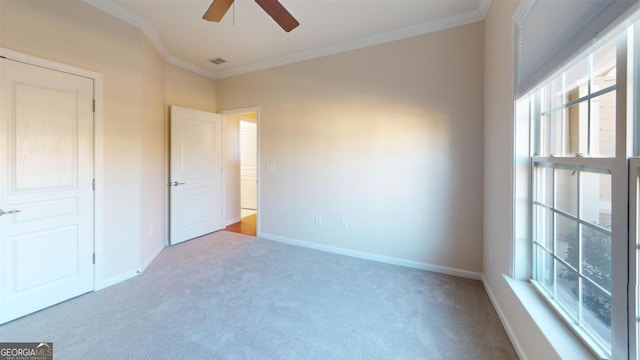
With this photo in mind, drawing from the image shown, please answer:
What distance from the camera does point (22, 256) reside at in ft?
7.11

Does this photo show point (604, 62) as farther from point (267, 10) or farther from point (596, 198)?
point (267, 10)

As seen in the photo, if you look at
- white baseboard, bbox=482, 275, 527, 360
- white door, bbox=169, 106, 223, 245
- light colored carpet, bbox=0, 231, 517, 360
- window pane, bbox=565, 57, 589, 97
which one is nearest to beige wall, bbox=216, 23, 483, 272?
white baseboard, bbox=482, 275, 527, 360

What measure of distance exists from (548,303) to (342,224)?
2.34 metres

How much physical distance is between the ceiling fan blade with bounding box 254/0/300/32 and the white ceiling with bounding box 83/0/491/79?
0.72 meters

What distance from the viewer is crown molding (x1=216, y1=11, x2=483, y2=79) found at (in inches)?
110

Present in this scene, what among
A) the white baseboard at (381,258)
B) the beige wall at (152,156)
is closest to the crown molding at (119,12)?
the beige wall at (152,156)

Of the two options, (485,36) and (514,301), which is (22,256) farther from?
(485,36)

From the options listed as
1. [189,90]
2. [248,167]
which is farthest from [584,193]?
[248,167]

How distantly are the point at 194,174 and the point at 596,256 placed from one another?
4469 mm

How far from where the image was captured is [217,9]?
190cm

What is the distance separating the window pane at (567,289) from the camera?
1380 mm

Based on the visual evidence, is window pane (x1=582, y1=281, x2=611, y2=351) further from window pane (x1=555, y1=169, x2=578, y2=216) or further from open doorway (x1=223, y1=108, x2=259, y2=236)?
open doorway (x1=223, y1=108, x2=259, y2=236)

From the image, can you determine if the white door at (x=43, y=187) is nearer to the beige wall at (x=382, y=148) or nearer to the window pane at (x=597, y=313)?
the beige wall at (x=382, y=148)

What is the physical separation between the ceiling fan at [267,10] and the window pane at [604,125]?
1859 mm
